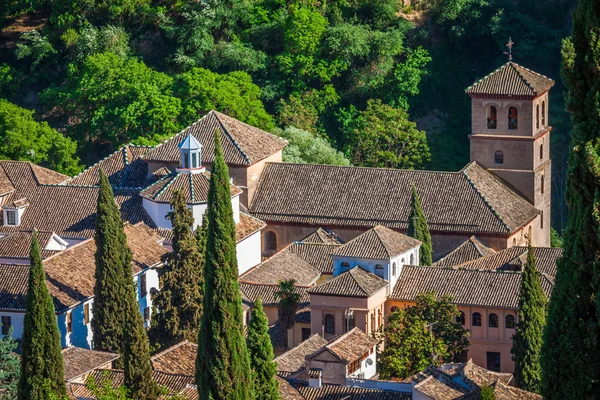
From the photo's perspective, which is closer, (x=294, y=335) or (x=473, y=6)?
(x=294, y=335)

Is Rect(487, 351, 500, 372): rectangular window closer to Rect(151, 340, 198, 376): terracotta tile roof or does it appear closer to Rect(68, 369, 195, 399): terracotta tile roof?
Rect(151, 340, 198, 376): terracotta tile roof

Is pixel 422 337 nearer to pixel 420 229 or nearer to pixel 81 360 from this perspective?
pixel 420 229

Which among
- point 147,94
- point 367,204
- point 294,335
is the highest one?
point 147,94

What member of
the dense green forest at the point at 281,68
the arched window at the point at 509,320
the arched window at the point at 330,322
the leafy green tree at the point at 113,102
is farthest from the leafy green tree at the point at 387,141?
the arched window at the point at 509,320

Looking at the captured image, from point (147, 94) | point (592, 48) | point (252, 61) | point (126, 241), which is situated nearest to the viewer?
point (592, 48)

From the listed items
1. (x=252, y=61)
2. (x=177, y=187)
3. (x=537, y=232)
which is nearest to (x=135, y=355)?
(x=177, y=187)

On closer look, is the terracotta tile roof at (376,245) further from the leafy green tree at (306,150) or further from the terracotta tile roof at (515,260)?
the leafy green tree at (306,150)

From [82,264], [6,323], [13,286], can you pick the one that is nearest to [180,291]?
[82,264]

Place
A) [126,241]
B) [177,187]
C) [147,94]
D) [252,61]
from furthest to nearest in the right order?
[252,61] → [147,94] → [177,187] → [126,241]

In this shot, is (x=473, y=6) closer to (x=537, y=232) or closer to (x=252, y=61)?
(x=252, y=61)
